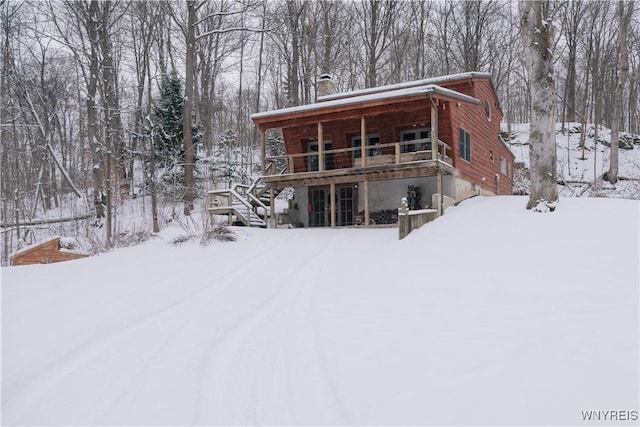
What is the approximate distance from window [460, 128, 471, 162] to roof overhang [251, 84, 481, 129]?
1338 mm

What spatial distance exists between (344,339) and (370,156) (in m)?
13.6

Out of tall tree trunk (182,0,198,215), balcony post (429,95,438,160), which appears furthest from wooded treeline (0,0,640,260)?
balcony post (429,95,438,160)

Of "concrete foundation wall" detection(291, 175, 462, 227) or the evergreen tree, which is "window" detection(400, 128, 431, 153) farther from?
the evergreen tree

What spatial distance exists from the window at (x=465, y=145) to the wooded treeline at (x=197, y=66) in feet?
21.0

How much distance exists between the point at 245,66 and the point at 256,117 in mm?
16817

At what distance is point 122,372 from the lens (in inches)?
135

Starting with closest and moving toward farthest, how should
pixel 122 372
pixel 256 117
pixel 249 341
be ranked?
1. pixel 122 372
2. pixel 249 341
3. pixel 256 117

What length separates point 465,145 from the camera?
671 inches

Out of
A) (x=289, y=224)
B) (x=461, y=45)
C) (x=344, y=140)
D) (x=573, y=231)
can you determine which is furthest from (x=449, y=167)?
(x=461, y=45)

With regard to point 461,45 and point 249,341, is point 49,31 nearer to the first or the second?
point 249,341

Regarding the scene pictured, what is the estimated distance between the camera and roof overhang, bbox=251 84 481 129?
13836 mm

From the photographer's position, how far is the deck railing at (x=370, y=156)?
47.5ft

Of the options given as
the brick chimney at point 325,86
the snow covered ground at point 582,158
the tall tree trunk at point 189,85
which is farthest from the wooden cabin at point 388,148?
the snow covered ground at point 582,158

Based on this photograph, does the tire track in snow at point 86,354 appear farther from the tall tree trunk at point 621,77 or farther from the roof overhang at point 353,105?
Answer: the tall tree trunk at point 621,77
